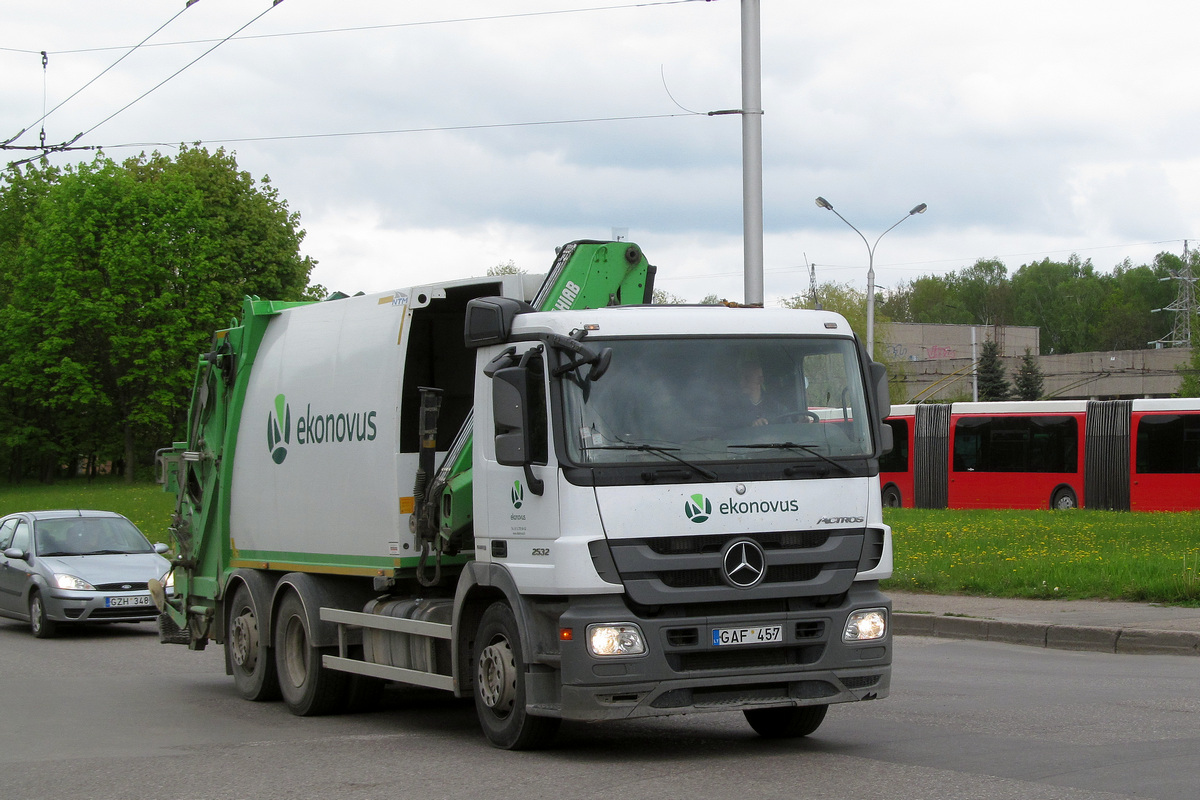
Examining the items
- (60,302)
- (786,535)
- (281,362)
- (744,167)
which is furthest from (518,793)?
(60,302)

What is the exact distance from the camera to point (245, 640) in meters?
11.4

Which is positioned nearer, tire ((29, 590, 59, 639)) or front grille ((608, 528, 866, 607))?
front grille ((608, 528, 866, 607))

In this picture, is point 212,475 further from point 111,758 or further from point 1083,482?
point 1083,482

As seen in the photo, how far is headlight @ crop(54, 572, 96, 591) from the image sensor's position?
655 inches

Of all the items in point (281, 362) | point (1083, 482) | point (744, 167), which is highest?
point (744, 167)

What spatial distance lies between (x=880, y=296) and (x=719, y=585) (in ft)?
390

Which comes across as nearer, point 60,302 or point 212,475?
point 212,475

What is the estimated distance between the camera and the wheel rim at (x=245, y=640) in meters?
11.2

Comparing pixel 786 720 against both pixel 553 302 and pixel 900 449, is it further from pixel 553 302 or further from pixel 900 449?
pixel 900 449

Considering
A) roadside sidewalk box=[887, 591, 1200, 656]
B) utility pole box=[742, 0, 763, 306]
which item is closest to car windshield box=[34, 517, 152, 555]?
utility pole box=[742, 0, 763, 306]

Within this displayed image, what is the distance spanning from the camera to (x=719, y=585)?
751cm

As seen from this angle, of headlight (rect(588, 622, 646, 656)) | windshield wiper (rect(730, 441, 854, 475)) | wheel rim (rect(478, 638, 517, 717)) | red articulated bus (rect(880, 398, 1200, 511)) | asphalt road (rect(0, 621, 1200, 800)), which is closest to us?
asphalt road (rect(0, 621, 1200, 800))

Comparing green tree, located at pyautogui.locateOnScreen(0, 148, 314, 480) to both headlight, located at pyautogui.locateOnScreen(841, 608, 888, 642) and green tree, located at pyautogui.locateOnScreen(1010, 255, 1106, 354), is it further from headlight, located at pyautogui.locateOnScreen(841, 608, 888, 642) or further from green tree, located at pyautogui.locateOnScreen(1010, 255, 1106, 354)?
green tree, located at pyautogui.locateOnScreen(1010, 255, 1106, 354)

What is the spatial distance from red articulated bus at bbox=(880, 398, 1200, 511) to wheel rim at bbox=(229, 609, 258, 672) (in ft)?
85.6
